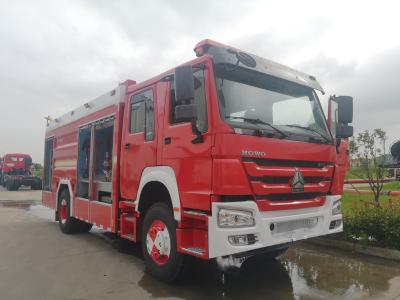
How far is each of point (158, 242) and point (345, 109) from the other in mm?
3158

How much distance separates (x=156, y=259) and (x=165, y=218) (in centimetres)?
59

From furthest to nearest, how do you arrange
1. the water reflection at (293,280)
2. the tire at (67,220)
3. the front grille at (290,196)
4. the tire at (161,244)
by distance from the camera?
the tire at (67,220) → the tire at (161,244) → the water reflection at (293,280) → the front grille at (290,196)

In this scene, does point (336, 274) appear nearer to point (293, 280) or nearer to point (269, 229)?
point (293, 280)

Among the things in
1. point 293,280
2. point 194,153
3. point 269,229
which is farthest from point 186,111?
point 293,280

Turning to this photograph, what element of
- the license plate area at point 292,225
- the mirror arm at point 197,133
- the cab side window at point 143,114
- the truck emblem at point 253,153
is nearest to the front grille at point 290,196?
the license plate area at point 292,225

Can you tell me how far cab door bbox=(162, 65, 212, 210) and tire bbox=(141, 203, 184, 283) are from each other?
1.74 feet

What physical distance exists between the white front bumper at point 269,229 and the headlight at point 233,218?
40 mm

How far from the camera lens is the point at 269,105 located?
499cm

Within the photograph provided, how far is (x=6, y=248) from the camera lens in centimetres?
727

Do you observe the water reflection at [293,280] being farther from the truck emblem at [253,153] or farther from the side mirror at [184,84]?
the side mirror at [184,84]

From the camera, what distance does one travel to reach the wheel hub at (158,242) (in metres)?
5.05

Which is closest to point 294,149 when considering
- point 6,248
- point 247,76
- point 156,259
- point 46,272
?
point 247,76

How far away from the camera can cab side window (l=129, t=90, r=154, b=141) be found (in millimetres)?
5556

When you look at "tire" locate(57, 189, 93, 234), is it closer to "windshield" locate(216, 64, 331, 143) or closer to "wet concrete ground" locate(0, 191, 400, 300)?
"wet concrete ground" locate(0, 191, 400, 300)
